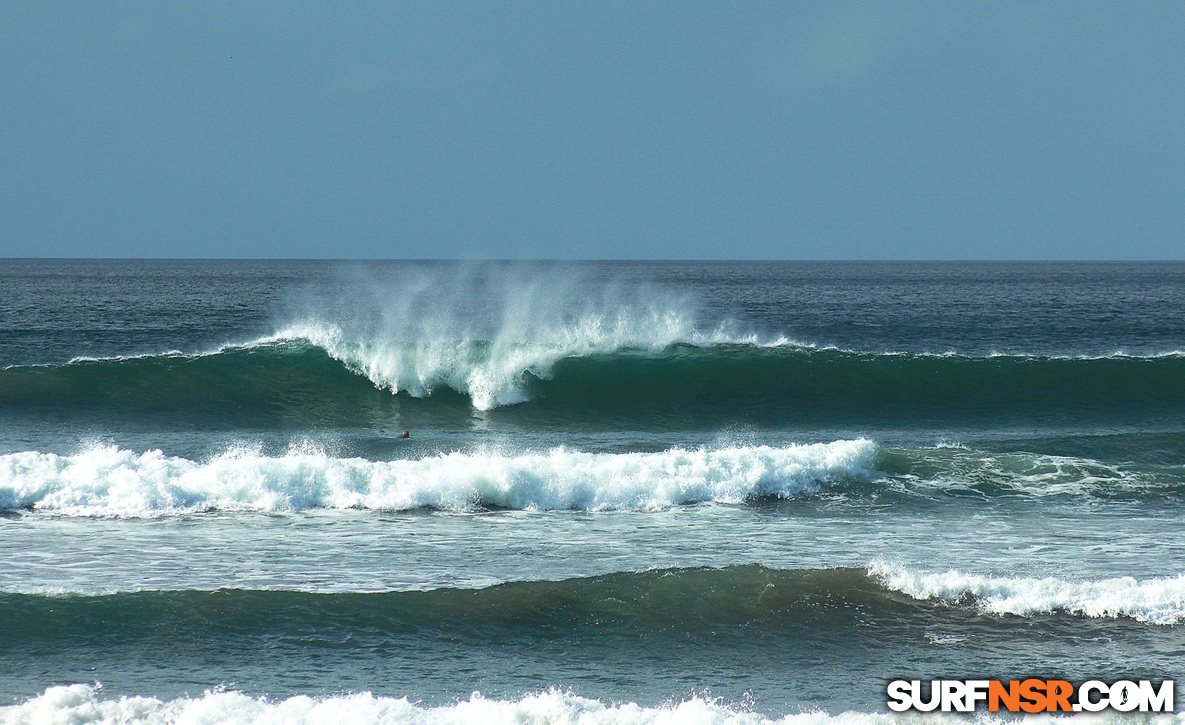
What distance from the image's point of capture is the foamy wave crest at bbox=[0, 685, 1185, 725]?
209 inches

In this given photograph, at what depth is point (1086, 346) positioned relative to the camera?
101 ft

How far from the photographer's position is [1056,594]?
7238 mm

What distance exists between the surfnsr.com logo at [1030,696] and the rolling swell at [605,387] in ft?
38.0

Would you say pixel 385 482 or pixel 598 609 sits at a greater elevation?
pixel 385 482

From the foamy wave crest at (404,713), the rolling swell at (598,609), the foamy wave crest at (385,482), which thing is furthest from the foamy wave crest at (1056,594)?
the foamy wave crest at (385,482)

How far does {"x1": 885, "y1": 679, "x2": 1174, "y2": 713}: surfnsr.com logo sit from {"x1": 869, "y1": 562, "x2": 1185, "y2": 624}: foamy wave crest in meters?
1.20

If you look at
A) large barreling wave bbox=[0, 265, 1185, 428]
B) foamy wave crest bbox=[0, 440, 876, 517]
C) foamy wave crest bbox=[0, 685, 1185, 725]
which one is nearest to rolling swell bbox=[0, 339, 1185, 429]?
large barreling wave bbox=[0, 265, 1185, 428]

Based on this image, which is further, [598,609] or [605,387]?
[605,387]

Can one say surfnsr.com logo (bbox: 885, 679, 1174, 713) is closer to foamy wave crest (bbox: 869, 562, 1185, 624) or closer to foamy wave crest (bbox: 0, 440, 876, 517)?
foamy wave crest (bbox: 869, 562, 1185, 624)

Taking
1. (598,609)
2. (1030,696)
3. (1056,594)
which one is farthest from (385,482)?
(1030,696)

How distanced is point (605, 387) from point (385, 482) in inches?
366

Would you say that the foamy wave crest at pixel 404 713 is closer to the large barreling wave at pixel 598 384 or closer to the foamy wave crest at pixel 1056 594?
the foamy wave crest at pixel 1056 594

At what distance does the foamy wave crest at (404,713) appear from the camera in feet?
17.4

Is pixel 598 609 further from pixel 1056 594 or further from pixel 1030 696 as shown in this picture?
pixel 1056 594
